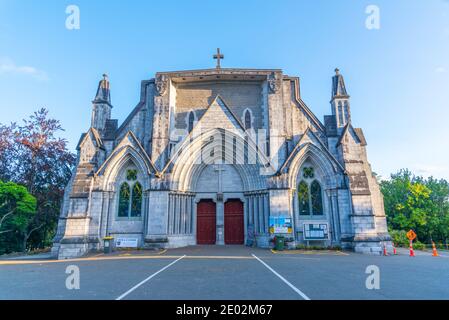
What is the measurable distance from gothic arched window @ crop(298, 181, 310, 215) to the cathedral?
0.07 metres

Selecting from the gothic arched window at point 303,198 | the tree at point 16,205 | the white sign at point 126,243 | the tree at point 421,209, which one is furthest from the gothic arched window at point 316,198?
the tree at point 421,209

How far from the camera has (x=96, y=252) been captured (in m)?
16.4

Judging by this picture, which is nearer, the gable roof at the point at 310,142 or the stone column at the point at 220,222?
the gable roof at the point at 310,142

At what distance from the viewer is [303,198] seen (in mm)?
17812

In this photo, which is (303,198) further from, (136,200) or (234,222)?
(136,200)

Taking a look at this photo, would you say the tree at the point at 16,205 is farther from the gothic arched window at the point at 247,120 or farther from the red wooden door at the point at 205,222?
the gothic arched window at the point at 247,120

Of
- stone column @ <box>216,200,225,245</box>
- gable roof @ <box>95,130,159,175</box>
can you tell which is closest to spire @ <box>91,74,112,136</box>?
gable roof @ <box>95,130,159,175</box>

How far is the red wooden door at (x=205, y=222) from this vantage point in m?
19.2

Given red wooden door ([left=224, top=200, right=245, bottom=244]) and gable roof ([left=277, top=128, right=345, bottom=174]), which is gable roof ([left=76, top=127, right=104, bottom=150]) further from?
gable roof ([left=277, top=128, right=345, bottom=174])

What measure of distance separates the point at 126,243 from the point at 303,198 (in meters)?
12.1

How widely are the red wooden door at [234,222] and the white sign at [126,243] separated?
20.6 ft

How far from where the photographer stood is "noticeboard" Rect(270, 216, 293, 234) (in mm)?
16344

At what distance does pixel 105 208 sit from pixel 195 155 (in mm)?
6981

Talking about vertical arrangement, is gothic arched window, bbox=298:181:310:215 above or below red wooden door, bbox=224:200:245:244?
above
